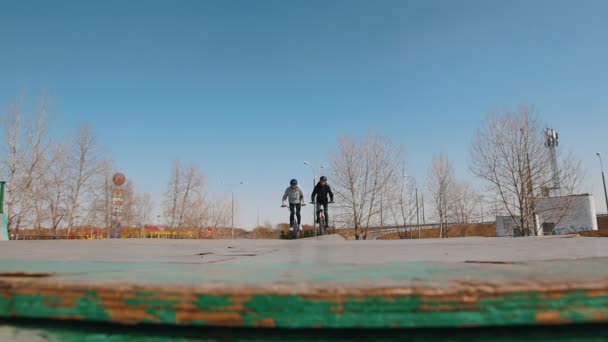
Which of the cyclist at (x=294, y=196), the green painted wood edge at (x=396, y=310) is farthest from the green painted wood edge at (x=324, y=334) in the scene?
the cyclist at (x=294, y=196)

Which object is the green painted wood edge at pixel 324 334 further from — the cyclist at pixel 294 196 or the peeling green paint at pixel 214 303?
the cyclist at pixel 294 196

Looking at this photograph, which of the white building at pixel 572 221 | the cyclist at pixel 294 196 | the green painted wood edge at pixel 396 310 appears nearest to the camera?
the green painted wood edge at pixel 396 310

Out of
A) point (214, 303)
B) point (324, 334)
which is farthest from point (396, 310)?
point (214, 303)

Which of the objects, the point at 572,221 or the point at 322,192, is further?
the point at 572,221

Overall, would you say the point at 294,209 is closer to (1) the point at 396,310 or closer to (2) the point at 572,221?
(1) the point at 396,310

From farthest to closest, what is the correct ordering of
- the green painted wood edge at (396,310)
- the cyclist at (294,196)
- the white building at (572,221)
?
the white building at (572,221)
the cyclist at (294,196)
the green painted wood edge at (396,310)

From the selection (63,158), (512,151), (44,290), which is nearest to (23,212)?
(63,158)

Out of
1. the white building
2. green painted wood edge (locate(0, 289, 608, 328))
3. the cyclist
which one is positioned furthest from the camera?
the white building

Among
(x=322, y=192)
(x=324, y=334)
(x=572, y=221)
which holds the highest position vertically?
(x=322, y=192)

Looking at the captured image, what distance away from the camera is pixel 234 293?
67 centimetres

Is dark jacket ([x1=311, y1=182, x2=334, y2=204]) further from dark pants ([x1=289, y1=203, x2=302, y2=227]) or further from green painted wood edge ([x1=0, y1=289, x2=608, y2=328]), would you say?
green painted wood edge ([x1=0, y1=289, x2=608, y2=328])

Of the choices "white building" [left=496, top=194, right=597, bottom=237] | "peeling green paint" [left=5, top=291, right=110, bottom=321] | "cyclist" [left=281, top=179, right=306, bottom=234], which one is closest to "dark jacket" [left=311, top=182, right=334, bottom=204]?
"cyclist" [left=281, top=179, right=306, bottom=234]

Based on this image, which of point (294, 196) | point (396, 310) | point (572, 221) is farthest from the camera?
point (572, 221)

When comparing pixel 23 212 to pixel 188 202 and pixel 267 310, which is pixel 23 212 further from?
pixel 267 310
